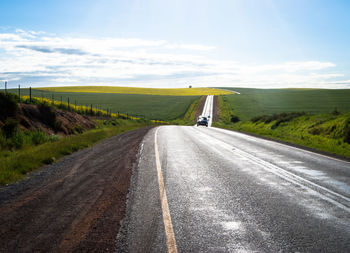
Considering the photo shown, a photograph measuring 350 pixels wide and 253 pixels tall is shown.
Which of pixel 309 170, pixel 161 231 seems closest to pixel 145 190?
pixel 161 231

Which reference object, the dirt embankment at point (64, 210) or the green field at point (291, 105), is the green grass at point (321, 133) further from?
the green field at point (291, 105)

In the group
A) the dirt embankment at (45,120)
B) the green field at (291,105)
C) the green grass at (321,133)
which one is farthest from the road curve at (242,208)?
the green field at (291,105)

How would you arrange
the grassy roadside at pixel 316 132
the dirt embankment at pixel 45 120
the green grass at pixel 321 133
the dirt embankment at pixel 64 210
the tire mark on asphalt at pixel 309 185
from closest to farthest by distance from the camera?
the dirt embankment at pixel 64 210 < the tire mark on asphalt at pixel 309 185 < the green grass at pixel 321 133 < the grassy roadside at pixel 316 132 < the dirt embankment at pixel 45 120

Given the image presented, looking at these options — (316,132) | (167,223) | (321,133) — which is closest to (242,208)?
(167,223)

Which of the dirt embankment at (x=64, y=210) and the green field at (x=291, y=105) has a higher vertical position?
the green field at (x=291, y=105)

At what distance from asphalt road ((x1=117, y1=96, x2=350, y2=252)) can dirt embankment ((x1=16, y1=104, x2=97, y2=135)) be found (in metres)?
12.3

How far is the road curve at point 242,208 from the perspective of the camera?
4293mm

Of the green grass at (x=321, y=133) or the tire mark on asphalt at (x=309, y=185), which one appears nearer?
the tire mark on asphalt at (x=309, y=185)

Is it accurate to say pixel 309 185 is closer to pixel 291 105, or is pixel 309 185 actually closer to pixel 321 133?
pixel 321 133

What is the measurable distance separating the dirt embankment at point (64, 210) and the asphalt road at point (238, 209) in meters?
0.32

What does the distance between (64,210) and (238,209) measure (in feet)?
10.3

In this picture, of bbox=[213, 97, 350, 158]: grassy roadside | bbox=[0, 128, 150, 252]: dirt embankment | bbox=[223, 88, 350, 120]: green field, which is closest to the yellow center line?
bbox=[0, 128, 150, 252]: dirt embankment

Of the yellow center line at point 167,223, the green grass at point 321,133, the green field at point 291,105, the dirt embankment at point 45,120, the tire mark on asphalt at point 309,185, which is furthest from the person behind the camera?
the green field at point 291,105

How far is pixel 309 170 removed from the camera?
977cm
